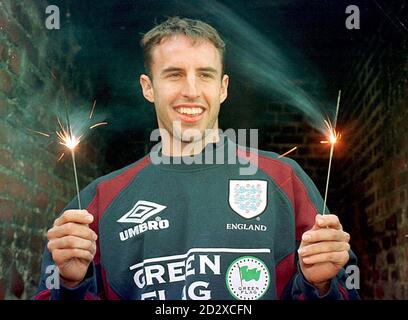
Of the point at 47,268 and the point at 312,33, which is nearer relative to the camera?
the point at 47,268

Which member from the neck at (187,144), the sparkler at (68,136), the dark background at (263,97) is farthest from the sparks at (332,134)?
the sparkler at (68,136)

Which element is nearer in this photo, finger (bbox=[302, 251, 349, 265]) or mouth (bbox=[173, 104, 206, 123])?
finger (bbox=[302, 251, 349, 265])

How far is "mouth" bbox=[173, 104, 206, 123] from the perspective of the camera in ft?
6.63

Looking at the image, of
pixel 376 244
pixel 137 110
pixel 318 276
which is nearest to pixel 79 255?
pixel 137 110

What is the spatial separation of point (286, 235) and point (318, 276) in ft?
0.66

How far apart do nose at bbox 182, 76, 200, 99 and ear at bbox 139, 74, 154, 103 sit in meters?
0.16

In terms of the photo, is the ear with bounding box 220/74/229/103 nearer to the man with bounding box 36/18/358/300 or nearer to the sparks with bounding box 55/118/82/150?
the man with bounding box 36/18/358/300

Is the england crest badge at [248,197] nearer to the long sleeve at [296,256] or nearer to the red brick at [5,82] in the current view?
the long sleeve at [296,256]

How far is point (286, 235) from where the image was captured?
198cm

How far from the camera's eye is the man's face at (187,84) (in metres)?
2.02

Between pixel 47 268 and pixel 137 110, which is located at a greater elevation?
pixel 137 110

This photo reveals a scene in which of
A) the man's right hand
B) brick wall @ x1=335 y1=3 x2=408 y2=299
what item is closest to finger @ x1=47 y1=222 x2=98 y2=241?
the man's right hand
